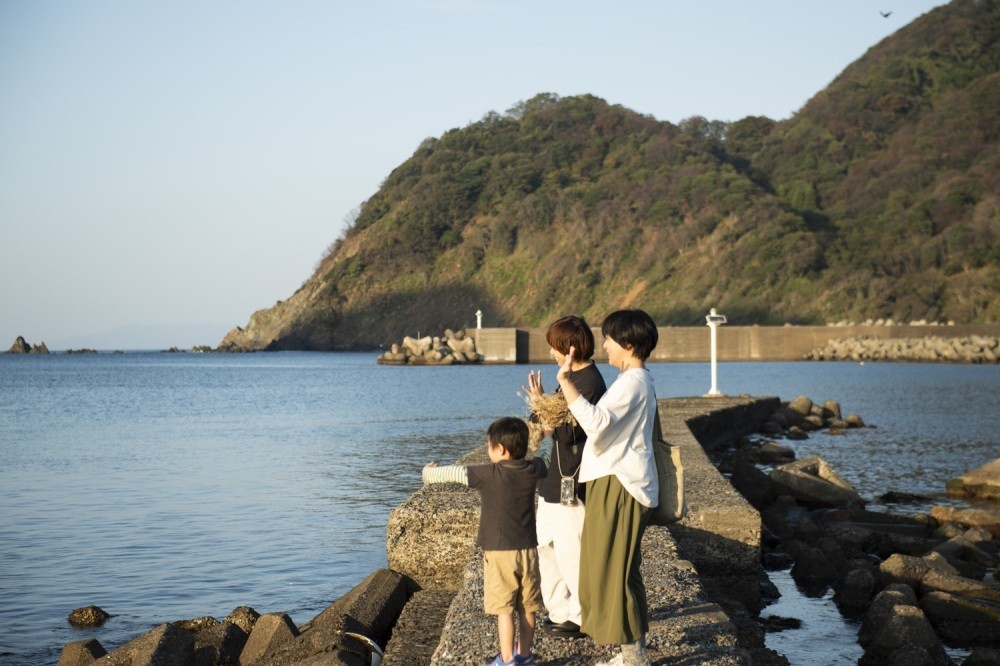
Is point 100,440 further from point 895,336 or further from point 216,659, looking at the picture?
point 895,336

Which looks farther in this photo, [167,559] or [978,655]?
[167,559]

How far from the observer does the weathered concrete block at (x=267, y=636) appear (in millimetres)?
6582

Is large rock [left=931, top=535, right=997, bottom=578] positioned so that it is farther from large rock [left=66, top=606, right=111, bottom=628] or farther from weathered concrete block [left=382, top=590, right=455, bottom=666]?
large rock [left=66, top=606, right=111, bottom=628]

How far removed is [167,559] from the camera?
37.2 feet

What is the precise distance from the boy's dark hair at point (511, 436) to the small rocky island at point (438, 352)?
6974 cm

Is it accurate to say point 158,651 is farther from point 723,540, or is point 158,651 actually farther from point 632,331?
point 723,540

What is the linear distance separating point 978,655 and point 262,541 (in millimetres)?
7947

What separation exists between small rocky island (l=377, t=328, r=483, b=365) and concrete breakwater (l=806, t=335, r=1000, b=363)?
23408 mm

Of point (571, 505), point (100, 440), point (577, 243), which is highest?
point (577, 243)

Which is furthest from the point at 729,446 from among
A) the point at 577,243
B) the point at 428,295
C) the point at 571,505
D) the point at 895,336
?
the point at 428,295

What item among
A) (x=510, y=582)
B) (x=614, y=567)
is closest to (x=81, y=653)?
(x=510, y=582)

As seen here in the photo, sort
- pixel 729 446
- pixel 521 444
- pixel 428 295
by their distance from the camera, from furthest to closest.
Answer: pixel 428 295, pixel 729 446, pixel 521 444

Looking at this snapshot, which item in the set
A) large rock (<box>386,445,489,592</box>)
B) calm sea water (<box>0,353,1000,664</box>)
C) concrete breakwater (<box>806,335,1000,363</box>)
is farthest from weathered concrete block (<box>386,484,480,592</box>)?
concrete breakwater (<box>806,335,1000,363</box>)

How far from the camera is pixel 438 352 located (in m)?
77.6
